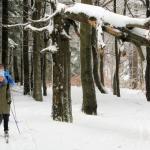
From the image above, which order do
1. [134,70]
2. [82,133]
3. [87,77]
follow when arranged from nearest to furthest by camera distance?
1. [82,133]
2. [87,77]
3. [134,70]

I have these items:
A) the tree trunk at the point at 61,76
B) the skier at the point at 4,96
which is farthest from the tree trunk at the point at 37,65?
the skier at the point at 4,96

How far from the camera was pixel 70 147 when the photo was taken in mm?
12148

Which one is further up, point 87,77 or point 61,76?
point 61,76

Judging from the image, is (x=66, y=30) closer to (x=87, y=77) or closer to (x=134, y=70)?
(x=87, y=77)

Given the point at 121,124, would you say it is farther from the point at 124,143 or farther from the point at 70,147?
the point at 70,147

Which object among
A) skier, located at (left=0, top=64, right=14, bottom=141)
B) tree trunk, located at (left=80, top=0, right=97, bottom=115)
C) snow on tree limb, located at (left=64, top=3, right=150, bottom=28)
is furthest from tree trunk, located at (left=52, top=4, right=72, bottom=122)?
tree trunk, located at (left=80, top=0, right=97, bottom=115)

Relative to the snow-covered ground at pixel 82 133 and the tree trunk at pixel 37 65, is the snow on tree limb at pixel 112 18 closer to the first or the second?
the snow-covered ground at pixel 82 133

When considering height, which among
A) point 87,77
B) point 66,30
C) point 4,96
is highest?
point 66,30

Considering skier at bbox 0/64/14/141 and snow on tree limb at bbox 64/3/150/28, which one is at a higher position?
snow on tree limb at bbox 64/3/150/28

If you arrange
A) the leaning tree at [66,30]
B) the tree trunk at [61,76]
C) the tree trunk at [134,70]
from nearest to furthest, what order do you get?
the leaning tree at [66,30] → the tree trunk at [61,76] → the tree trunk at [134,70]

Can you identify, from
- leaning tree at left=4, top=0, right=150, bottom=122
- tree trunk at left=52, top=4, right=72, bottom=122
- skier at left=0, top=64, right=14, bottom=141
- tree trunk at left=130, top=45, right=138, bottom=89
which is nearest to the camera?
skier at left=0, top=64, right=14, bottom=141

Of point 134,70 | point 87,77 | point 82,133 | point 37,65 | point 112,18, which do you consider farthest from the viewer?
point 134,70

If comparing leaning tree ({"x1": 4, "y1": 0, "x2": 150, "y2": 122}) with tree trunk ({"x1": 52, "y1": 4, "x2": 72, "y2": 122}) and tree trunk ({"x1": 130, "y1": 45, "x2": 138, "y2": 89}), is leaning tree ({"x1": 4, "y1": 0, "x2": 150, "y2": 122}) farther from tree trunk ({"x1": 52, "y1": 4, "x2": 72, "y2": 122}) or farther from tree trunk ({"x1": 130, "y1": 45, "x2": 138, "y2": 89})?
tree trunk ({"x1": 130, "y1": 45, "x2": 138, "y2": 89})

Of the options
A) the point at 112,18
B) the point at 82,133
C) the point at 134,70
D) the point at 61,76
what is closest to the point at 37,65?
the point at 61,76
